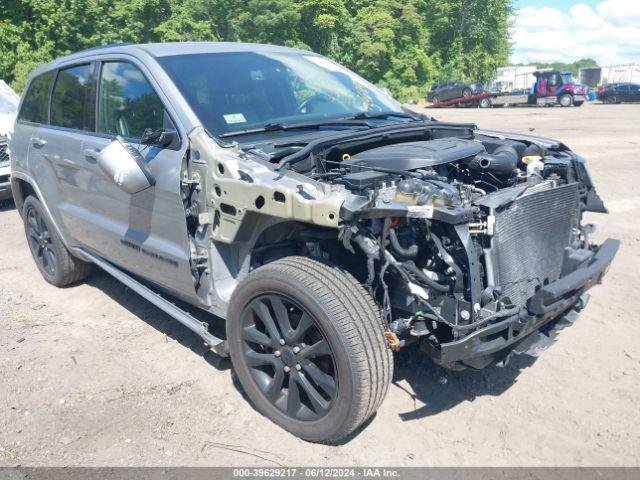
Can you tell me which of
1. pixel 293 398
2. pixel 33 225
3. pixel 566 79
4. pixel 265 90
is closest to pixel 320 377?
pixel 293 398

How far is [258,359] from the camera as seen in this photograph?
312cm

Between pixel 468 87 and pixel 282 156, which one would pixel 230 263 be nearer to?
pixel 282 156

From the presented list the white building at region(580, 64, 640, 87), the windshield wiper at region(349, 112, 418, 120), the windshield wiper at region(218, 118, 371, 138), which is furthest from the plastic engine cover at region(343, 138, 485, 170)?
the white building at region(580, 64, 640, 87)

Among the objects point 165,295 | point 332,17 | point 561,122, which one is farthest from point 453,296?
point 332,17

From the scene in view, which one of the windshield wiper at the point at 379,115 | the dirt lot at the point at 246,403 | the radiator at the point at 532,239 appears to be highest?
the windshield wiper at the point at 379,115

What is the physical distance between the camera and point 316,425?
2896 millimetres

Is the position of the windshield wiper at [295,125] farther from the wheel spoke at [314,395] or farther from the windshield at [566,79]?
the windshield at [566,79]

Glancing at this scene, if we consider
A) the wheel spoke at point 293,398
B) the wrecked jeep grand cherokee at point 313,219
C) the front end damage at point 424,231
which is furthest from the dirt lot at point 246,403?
the front end damage at point 424,231

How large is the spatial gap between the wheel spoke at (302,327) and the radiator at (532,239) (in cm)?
93

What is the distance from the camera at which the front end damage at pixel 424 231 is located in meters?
2.63

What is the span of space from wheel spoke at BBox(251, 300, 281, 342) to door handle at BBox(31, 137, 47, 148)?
286 centimetres

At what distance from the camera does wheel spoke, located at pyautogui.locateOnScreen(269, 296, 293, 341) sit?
9.54 ft

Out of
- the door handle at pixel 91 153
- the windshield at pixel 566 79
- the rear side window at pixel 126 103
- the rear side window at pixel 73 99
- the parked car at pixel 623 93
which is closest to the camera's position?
the rear side window at pixel 126 103

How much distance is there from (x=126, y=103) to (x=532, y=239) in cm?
275
